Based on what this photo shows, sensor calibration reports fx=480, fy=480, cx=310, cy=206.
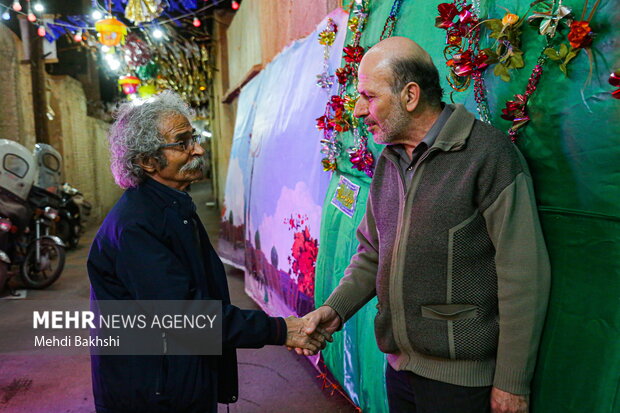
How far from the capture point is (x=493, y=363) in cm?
147

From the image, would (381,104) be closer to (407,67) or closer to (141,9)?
(407,67)

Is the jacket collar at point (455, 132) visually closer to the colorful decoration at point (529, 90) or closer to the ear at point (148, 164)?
the colorful decoration at point (529, 90)

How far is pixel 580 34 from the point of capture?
4.04ft

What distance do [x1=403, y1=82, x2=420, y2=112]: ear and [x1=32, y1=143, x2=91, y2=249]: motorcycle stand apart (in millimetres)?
7434

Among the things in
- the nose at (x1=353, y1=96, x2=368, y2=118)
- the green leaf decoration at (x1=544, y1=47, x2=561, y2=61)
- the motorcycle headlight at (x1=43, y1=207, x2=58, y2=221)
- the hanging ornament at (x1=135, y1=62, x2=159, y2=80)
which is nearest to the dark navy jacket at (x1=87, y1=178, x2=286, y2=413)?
the nose at (x1=353, y1=96, x2=368, y2=118)

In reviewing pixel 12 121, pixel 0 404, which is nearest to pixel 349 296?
pixel 0 404

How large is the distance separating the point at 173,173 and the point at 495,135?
4.01 ft

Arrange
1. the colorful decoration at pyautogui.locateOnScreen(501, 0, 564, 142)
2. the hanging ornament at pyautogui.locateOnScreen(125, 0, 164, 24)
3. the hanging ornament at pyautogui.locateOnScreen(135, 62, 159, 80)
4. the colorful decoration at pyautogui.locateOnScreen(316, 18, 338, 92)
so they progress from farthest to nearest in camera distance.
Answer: the hanging ornament at pyautogui.locateOnScreen(135, 62, 159, 80)
the hanging ornament at pyautogui.locateOnScreen(125, 0, 164, 24)
the colorful decoration at pyautogui.locateOnScreen(316, 18, 338, 92)
the colorful decoration at pyautogui.locateOnScreen(501, 0, 564, 142)

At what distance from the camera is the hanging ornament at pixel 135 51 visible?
32.8 feet

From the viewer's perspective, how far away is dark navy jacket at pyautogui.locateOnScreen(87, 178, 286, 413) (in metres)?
1.68

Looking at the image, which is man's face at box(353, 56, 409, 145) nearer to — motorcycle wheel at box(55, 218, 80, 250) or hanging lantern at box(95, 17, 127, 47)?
hanging lantern at box(95, 17, 127, 47)

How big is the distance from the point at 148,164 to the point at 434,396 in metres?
1.34

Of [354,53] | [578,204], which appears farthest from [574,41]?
[354,53]

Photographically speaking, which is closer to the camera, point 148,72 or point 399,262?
point 399,262
